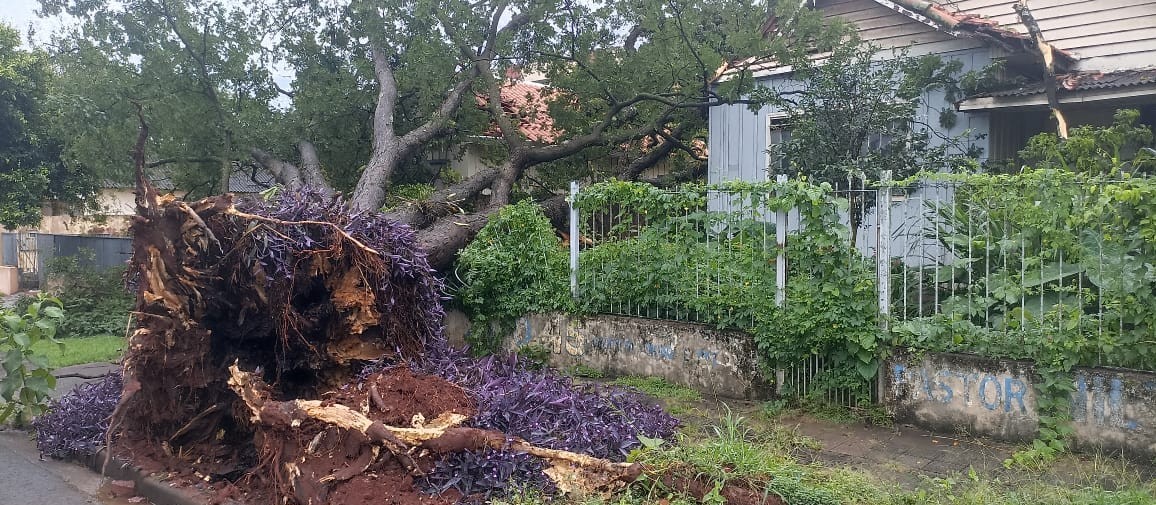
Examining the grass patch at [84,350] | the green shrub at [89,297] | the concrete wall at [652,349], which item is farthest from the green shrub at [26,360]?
the green shrub at [89,297]

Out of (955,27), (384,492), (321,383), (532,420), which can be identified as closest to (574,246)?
(321,383)

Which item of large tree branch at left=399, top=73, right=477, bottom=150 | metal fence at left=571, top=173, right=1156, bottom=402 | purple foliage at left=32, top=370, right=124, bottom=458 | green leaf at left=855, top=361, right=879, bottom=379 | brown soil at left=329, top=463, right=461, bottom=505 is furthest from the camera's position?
large tree branch at left=399, top=73, right=477, bottom=150

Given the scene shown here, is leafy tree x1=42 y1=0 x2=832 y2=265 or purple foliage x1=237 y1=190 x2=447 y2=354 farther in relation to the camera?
leafy tree x1=42 y1=0 x2=832 y2=265

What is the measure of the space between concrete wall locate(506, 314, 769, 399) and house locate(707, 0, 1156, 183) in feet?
15.9

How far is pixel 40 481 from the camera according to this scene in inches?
213

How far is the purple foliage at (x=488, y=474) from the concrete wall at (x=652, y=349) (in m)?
2.76

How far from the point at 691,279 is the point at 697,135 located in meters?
6.44

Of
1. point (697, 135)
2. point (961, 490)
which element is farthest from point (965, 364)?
point (697, 135)

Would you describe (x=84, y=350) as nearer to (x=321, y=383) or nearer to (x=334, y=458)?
(x=321, y=383)

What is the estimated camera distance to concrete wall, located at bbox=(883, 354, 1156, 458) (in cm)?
487

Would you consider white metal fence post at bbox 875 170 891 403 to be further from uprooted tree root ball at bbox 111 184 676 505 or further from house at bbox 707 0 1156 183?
house at bbox 707 0 1156 183

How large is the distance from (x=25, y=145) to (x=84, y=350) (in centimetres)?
672

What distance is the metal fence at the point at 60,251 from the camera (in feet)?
50.1

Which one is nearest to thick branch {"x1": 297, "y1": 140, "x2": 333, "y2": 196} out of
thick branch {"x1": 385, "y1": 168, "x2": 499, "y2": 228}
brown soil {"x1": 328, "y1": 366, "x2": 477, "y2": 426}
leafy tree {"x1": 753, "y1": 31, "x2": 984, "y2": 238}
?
thick branch {"x1": 385, "y1": 168, "x2": 499, "y2": 228}
